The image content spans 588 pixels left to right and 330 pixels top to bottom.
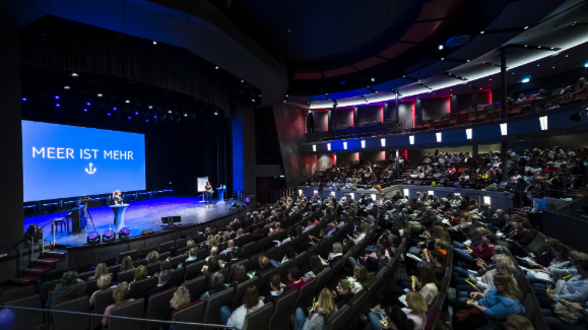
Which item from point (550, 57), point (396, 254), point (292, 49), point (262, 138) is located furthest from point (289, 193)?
point (550, 57)

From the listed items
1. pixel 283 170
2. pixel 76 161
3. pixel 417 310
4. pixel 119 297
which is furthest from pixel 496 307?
pixel 283 170

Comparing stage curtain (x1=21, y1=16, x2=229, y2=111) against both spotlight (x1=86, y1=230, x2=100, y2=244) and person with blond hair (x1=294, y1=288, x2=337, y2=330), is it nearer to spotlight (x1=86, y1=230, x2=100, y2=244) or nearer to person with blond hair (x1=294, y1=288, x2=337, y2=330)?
spotlight (x1=86, y1=230, x2=100, y2=244)

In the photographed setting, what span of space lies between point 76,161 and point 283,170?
39.5ft

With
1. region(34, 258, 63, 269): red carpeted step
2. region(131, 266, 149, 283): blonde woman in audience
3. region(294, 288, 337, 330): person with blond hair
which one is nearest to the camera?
region(294, 288, 337, 330): person with blond hair

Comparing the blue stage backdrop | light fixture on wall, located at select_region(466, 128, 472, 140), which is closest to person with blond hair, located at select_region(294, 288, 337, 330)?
the blue stage backdrop

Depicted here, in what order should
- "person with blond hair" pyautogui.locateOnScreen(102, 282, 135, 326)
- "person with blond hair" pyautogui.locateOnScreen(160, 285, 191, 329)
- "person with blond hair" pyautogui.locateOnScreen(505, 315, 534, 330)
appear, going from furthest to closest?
"person with blond hair" pyautogui.locateOnScreen(102, 282, 135, 326)
"person with blond hair" pyautogui.locateOnScreen(160, 285, 191, 329)
"person with blond hair" pyautogui.locateOnScreen(505, 315, 534, 330)

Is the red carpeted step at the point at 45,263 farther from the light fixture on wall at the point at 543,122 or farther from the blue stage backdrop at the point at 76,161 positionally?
the light fixture on wall at the point at 543,122

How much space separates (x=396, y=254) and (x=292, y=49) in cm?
1081

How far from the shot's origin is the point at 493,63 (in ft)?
45.5

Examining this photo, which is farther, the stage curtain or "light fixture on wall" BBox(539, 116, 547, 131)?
"light fixture on wall" BBox(539, 116, 547, 131)

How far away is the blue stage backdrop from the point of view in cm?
1086

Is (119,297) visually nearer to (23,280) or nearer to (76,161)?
(23,280)

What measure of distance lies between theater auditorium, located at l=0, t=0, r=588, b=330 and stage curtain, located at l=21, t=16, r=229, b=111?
0.19 ft

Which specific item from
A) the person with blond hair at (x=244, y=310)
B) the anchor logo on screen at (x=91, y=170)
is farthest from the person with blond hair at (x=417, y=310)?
the anchor logo on screen at (x=91, y=170)
